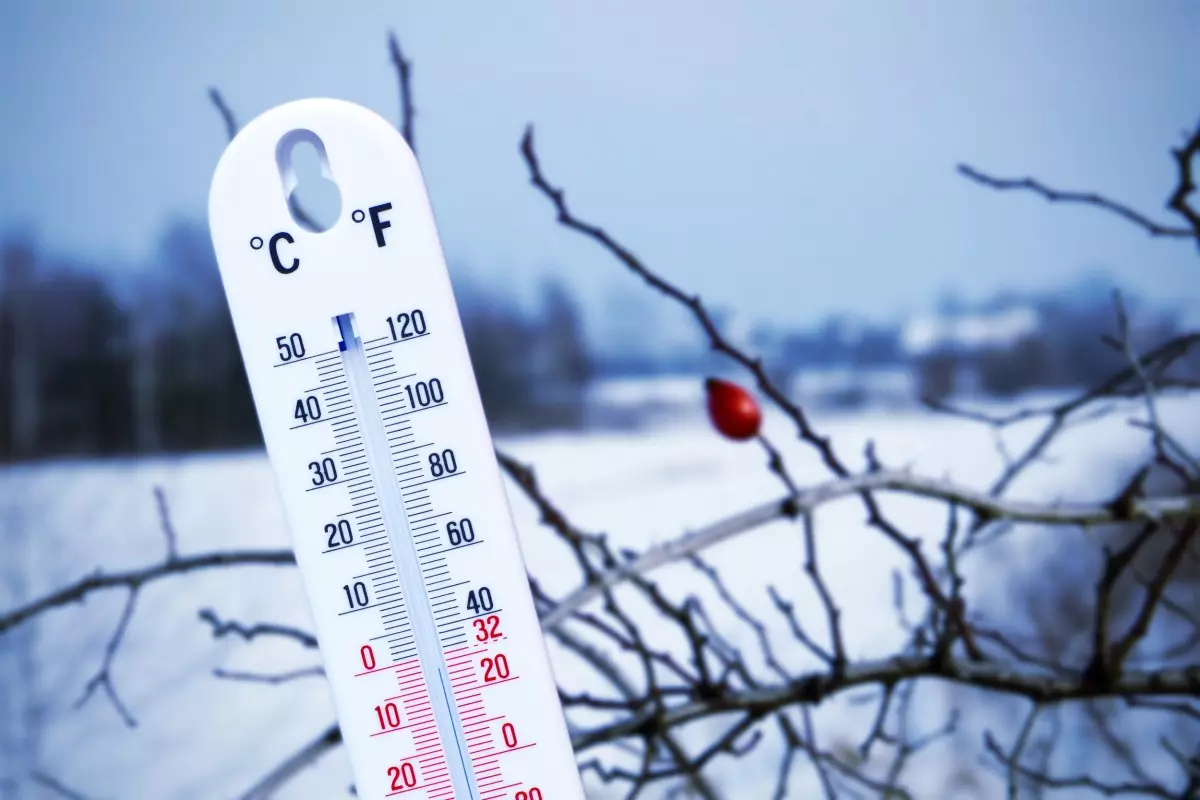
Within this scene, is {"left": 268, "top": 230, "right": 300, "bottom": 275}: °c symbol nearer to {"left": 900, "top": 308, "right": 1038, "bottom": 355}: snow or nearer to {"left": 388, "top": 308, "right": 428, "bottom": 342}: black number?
{"left": 388, "top": 308, "right": 428, "bottom": 342}: black number

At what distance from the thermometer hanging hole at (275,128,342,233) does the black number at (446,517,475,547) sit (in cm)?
12

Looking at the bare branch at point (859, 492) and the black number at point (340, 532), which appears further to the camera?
the bare branch at point (859, 492)

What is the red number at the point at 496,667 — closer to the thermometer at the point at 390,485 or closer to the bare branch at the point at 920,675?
the thermometer at the point at 390,485

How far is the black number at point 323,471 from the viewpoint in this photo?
406mm

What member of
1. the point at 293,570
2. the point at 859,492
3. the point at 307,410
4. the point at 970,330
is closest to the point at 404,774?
the point at 307,410

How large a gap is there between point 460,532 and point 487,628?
36 mm

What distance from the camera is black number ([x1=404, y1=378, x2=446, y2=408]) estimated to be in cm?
40

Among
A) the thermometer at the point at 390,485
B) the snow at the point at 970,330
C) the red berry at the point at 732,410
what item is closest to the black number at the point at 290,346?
the thermometer at the point at 390,485

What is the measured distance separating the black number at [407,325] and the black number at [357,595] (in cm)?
9

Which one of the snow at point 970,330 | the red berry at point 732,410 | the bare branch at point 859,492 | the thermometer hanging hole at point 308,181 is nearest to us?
the thermometer hanging hole at point 308,181

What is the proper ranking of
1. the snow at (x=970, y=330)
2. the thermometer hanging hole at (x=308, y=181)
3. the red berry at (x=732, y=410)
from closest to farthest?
1. the thermometer hanging hole at (x=308, y=181)
2. the red berry at (x=732, y=410)
3. the snow at (x=970, y=330)

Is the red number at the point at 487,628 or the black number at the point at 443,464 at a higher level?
the black number at the point at 443,464

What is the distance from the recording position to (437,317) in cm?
40

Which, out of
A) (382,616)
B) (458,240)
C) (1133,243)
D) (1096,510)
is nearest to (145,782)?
(458,240)
